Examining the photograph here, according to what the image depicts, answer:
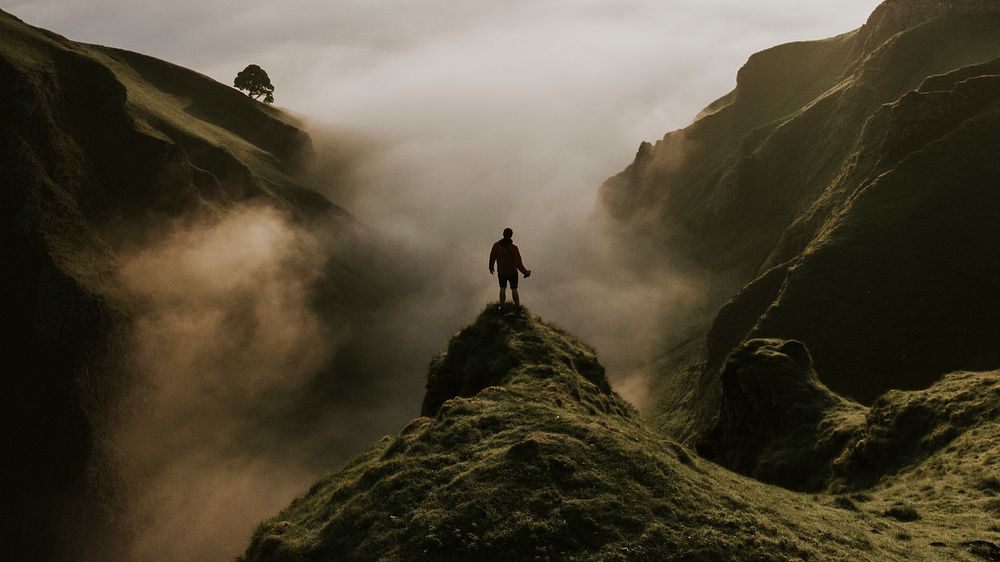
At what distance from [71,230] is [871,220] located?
10787cm

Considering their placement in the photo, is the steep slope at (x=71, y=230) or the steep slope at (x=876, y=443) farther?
the steep slope at (x=71, y=230)

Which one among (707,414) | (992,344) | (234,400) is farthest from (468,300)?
(992,344)

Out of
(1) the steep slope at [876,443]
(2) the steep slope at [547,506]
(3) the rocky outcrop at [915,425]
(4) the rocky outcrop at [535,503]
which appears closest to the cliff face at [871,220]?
(1) the steep slope at [876,443]

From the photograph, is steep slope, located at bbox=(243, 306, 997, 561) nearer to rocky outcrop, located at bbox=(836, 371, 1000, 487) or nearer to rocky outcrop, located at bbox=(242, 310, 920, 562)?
rocky outcrop, located at bbox=(242, 310, 920, 562)

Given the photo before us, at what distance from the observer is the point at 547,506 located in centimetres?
1620

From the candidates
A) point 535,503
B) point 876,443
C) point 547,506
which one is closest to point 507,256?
point 535,503

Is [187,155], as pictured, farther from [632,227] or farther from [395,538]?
[395,538]

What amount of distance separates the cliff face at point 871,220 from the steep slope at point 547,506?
122ft

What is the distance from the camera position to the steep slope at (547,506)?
15.5 metres

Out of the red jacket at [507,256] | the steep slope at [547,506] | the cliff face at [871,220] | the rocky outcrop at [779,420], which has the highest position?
the cliff face at [871,220]

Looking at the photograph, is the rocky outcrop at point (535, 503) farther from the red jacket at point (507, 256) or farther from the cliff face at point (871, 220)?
the cliff face at point (871, 220)

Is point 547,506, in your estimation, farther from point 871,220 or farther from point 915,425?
point 871,220

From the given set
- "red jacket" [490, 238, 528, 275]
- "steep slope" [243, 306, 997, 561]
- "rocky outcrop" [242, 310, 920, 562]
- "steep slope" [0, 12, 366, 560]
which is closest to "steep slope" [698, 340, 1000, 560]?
"steep slope" [243, 306, 997, 561]

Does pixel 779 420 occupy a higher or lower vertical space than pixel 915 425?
higher
